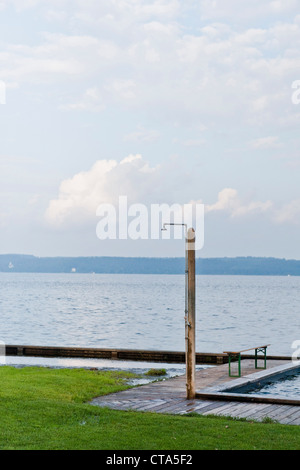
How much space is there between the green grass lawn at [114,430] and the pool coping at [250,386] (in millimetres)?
1988

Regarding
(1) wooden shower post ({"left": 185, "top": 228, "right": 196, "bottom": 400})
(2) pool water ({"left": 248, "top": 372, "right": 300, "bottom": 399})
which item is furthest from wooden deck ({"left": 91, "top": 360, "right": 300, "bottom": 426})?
(2) pool water ({"left": 248, "top": 372, "right": 300, "bottom": 399})

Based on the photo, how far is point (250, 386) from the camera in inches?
597

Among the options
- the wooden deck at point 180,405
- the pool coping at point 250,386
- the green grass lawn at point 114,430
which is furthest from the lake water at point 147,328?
the green grass lawn at point 114,430

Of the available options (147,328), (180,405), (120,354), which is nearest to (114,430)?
(180,405)

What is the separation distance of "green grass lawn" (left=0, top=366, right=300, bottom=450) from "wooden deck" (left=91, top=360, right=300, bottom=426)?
70cm

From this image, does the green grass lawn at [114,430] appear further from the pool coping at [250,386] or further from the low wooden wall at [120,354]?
the low wooden wall at [120,354]

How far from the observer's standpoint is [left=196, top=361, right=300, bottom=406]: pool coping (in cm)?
1180

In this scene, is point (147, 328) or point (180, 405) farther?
point (147, 328)

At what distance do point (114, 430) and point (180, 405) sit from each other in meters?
2.97

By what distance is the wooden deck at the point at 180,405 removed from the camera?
10734 millimetres

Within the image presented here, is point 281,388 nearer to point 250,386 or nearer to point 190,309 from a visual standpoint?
point 250,386

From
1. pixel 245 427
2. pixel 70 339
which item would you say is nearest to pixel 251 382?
pixel 245 427

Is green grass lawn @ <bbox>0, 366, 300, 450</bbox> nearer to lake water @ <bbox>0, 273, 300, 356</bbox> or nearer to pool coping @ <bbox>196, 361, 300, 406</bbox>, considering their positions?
pool coping @ <bbox>196, 361, 300, 406</bbox>
